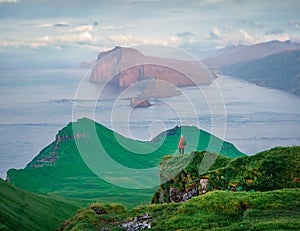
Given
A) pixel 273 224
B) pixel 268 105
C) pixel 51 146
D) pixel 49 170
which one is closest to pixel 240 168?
pixel 273 224

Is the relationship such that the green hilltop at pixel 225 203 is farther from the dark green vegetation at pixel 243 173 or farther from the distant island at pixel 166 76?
the distant island at pixel 166 76

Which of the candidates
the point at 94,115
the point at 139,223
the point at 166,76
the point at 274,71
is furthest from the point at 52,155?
the point at 274,71

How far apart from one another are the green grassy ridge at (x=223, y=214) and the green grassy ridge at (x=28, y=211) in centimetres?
1197

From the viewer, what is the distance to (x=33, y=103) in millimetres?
120938

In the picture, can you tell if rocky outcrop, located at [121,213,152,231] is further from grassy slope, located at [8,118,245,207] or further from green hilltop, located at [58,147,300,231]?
grassy slope, located at [8,118,245,207]

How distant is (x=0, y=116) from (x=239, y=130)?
59.0 meters

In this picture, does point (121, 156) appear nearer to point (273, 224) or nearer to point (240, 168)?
point (240, 168)

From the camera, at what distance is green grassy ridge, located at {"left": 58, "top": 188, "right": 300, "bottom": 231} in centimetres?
1168

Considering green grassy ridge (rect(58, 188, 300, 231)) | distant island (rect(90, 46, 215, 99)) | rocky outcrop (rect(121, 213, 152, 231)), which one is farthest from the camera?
distant island (rect(90, 46, 215, 99))

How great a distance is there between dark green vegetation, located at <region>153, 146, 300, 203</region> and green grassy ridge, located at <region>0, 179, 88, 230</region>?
33.6 feet

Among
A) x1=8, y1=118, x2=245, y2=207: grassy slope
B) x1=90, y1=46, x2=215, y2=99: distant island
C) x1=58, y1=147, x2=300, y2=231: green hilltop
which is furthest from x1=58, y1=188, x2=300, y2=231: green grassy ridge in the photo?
x1=8, y1=118, x2=245, y2=207: grassy slope

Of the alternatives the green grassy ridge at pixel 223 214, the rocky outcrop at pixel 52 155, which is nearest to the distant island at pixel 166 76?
the green grassy ridge at pixel 223 214

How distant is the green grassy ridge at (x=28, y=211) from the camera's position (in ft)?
90.4

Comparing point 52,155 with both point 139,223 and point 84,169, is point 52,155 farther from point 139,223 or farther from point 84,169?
point 139,223
